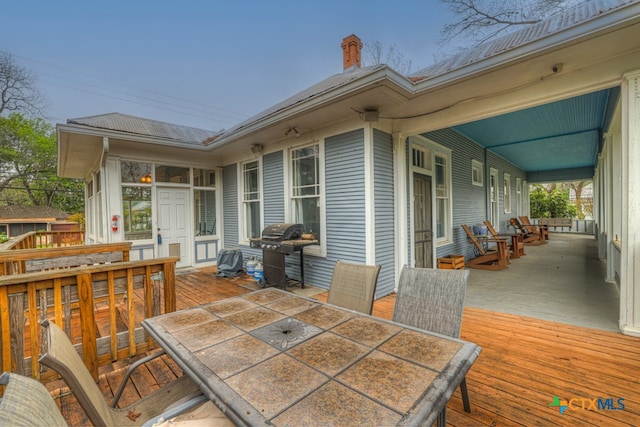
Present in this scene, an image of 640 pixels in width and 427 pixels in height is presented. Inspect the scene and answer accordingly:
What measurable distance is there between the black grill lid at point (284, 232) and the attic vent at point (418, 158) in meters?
2.45

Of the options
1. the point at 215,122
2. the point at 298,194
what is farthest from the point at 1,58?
the point at 215,122

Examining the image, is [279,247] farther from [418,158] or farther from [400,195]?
[418,158]

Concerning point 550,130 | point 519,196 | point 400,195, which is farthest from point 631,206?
point 519,196

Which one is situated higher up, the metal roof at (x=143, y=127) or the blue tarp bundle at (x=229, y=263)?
the metal roof at (x=143, y=127)

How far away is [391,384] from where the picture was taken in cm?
104

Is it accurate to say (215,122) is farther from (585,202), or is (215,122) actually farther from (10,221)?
(585,202)

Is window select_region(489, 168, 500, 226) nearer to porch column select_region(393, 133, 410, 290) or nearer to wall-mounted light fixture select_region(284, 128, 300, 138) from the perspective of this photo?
porch column select_region(393, 133, 410, 290)

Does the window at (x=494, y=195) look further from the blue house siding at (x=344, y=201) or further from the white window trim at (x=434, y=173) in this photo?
the blue house siding at (x=344, y=201)

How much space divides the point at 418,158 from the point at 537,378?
402cm

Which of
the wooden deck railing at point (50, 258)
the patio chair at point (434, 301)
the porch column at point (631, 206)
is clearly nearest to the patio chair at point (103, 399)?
the patio chair at point (434, 301)

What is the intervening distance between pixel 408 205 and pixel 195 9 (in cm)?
2246

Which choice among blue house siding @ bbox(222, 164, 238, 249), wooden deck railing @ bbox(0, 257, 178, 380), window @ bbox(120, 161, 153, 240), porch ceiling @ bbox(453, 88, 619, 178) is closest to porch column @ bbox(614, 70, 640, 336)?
porch ceiling @ bbox(453, 88, 619, 178)

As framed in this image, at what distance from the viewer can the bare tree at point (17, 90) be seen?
17.1m

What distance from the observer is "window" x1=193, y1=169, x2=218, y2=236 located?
682cm
